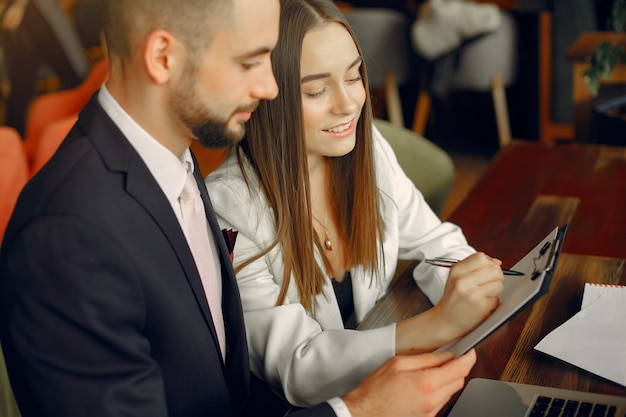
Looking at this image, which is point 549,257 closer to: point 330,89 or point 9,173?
point 330,89

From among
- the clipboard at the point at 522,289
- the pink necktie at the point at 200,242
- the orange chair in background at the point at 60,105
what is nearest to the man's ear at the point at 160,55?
the pink necktie at the point at 200,242

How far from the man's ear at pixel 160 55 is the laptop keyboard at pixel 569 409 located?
668mm

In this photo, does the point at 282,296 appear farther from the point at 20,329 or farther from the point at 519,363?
the point at 20,329

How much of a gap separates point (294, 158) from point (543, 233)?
0.61m

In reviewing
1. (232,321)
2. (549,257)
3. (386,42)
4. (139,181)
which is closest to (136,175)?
(139,181)

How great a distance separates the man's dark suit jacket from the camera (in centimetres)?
94

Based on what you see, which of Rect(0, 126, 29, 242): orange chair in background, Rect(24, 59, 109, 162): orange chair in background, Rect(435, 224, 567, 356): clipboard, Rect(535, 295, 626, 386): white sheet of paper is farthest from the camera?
Rect(24, 59, 109, 162): orange chair in background

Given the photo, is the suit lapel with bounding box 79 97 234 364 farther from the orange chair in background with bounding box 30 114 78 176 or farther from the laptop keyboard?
the orange chair in background with bounding box 30 114 78 176

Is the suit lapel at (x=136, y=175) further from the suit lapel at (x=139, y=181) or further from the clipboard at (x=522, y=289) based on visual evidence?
the clipboard at (x=522, y=289)

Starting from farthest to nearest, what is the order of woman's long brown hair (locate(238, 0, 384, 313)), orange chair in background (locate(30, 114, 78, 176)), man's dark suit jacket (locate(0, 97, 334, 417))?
orange chair in background (locate(30, 114, 78, 176))
woman's long brown hair (locate(238, 0, 384, 313))
man's dark suit jacket (locate(0, 97, 334, 417))

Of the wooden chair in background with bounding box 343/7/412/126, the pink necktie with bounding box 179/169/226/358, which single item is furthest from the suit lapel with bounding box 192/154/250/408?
the wooden chair in background with bounding box 343/7/412/126

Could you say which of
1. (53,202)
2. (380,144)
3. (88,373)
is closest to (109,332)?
(88,373)

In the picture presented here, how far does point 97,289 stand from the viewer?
3.13 feet

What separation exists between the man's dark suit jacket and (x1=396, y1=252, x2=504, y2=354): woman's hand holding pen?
246 mm
